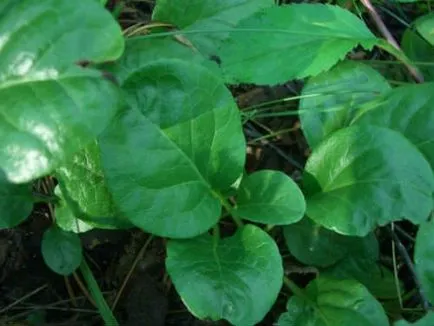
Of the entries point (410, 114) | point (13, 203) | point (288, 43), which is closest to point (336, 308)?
point (410, 114)

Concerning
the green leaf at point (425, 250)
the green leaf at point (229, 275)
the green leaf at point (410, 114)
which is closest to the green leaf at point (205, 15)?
the green leaf at point (410, 114)

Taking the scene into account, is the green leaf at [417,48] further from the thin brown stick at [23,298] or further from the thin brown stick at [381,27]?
the thin brown stick at [23,298]

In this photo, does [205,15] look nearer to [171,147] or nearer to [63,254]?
[171,147]

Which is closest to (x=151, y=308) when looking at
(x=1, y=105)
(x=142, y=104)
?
(x=142, y=104)

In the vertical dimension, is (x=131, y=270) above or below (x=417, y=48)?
below

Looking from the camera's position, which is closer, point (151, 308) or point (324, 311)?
point (324, 311)

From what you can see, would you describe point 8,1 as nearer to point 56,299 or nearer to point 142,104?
point 142,104
